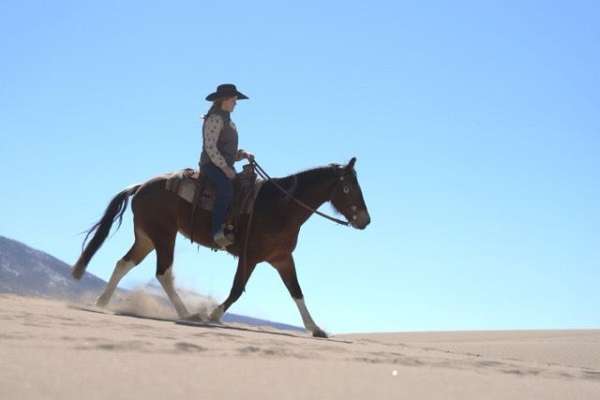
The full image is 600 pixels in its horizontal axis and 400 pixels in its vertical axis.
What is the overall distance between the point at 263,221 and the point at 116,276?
2380 mm

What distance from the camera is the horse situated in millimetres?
10688

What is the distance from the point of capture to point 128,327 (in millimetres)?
6133

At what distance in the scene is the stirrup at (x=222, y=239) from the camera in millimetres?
10623

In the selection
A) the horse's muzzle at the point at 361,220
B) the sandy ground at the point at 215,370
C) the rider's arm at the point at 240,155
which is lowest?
the sandy ground at the point at 215,370

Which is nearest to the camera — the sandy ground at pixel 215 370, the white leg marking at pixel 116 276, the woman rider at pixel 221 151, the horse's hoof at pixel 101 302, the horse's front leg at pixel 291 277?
the sandy ground at pixel 215 370

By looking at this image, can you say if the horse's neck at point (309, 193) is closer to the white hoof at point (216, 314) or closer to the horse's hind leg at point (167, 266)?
the white hoof at point (216, 314)

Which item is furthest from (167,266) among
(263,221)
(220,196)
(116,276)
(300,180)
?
(300,180)

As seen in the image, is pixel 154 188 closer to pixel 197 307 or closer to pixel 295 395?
pixel 197 307

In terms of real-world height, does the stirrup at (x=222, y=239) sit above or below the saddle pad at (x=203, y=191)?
below

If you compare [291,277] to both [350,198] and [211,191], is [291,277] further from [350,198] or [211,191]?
[211,191]

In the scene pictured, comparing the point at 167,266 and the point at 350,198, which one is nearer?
the point at 350,198

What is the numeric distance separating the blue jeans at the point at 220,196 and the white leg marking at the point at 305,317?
4.65 feet

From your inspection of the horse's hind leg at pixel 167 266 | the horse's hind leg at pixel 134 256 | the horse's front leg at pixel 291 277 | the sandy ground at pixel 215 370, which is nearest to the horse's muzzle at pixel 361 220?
the horse's front leg at pixel 291 277

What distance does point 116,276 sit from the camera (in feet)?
38.5
